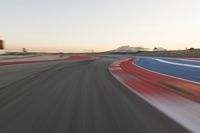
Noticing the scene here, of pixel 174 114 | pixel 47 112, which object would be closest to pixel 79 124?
pixel 47 112

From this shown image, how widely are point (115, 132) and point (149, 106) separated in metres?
3.36

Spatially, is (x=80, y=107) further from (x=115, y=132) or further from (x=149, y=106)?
(x=115, y=132)

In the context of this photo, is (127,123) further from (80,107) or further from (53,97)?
(53,97)

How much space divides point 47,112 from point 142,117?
232 cm

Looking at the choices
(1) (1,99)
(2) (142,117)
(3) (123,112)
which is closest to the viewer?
(2) (142,117)

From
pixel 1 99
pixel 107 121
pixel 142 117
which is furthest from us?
pixel 1 99

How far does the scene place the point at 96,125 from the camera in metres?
6.05

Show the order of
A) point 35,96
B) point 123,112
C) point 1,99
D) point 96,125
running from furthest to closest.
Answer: point 35,96
point 1,99
point 123,112
point 96,125

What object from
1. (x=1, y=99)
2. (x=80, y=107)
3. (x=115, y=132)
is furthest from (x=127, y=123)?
(x=1, y=99)

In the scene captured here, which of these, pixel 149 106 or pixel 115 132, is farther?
pixel 149 106

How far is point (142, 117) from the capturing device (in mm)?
7035

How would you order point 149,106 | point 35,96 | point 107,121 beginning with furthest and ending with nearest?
point 35,96 < point 149,106 < point 107,121

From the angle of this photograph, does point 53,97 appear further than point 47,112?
Yes

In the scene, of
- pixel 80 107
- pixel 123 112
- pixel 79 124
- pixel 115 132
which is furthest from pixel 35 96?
pixel 115 132
